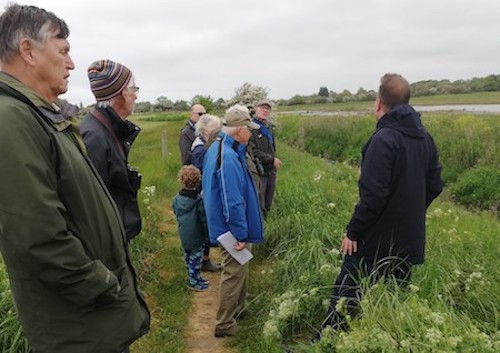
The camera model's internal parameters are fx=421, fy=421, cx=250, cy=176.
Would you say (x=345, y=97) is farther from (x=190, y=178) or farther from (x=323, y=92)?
(x=190, y=178)

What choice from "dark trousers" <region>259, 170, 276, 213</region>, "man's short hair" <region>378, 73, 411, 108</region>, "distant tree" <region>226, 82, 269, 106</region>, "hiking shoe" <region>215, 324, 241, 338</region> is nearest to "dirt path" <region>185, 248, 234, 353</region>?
"hiking shoe" <region>215, 324, 241, 338</region>

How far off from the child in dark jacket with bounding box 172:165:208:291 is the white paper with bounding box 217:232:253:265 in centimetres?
123

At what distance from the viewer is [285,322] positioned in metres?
3.73

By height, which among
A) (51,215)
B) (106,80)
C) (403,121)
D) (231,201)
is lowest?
(231,201)

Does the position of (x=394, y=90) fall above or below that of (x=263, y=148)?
above

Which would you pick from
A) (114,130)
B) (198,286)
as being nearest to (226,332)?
(198,286)

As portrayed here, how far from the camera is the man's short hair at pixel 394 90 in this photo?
322cm

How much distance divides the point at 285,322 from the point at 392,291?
999 mm

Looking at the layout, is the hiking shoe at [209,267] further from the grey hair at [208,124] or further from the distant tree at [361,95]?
the distant tree at [361,95]

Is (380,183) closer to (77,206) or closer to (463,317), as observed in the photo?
(463,317)

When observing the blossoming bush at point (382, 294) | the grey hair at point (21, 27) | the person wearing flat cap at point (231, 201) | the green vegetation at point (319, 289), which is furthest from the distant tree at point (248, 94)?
the grey hair at point (21, 27)

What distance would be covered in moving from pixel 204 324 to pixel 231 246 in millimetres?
1091

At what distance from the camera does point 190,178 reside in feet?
16.7

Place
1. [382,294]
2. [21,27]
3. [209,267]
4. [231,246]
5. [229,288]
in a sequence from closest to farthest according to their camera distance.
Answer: [21,27], [382,294], [231,246], [229,288], [209,267]
